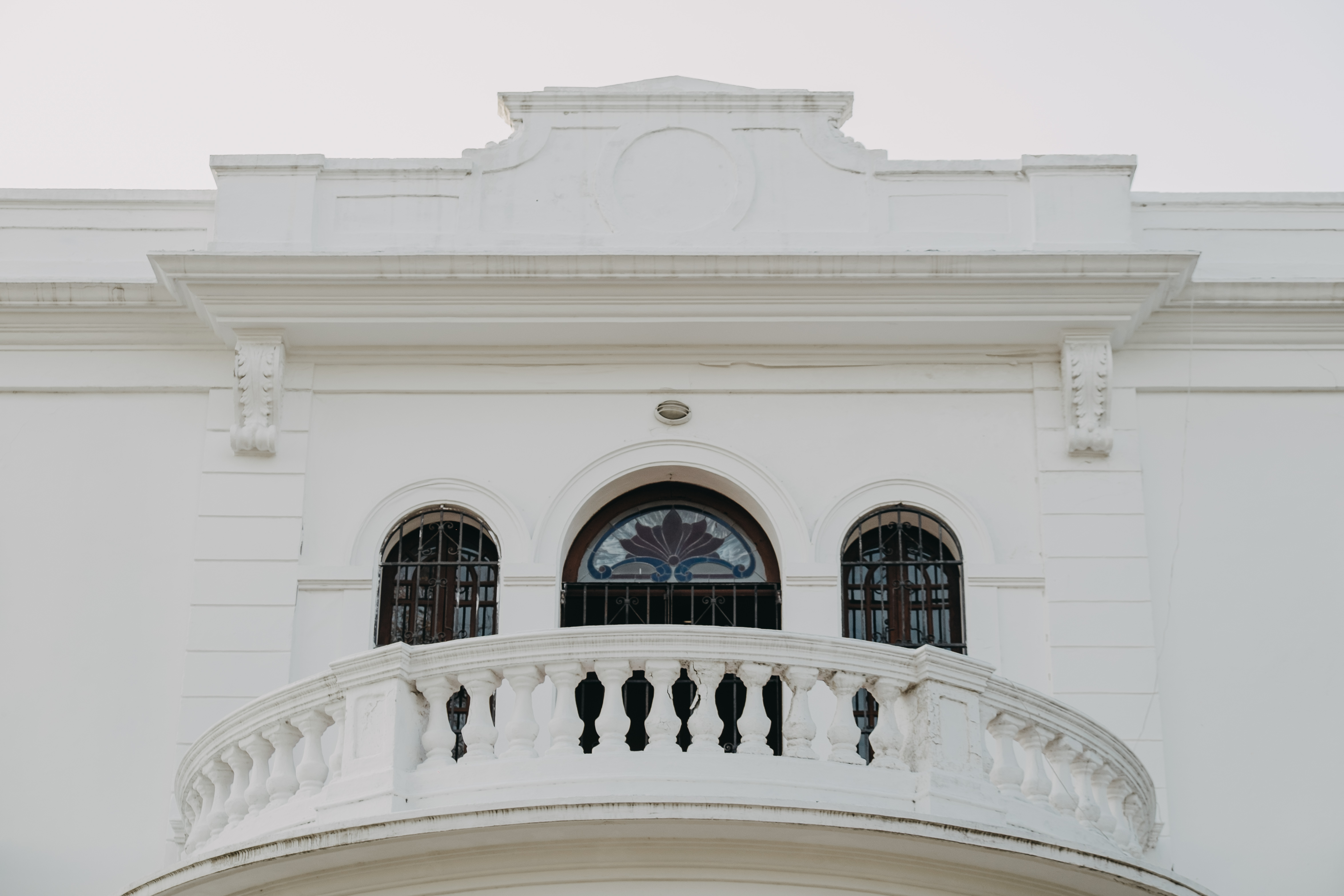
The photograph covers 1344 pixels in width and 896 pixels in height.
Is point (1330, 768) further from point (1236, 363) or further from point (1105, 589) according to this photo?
point (1236, 363)

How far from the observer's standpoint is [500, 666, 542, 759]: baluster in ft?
33.4

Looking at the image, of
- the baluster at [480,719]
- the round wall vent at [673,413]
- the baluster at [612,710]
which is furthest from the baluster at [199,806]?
the round wall vent at [673,413]

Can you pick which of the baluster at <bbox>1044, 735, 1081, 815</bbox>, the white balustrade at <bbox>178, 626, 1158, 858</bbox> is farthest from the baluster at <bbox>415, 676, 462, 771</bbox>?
the baluster at <bbox>1044, 735, 1081, 815</bbox>

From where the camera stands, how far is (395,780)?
10070 millimetres

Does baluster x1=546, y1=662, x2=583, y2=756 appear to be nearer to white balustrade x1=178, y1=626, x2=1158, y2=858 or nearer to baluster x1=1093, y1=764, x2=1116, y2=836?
white balustrade x1=178, y1=626, x2=1158, y2=858

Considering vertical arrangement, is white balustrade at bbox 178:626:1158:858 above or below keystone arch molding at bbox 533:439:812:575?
below

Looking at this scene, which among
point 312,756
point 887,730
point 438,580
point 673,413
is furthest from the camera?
point 673,413

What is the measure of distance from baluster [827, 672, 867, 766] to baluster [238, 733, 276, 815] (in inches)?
124

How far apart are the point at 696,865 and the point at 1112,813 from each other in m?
2.94

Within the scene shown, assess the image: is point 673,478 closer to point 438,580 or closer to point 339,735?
point 438,580

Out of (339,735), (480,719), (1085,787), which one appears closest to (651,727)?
(480,719)

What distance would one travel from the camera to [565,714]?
33.5 feet

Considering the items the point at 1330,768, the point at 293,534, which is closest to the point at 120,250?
the point at 293,534

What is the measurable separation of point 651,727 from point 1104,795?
287cm
